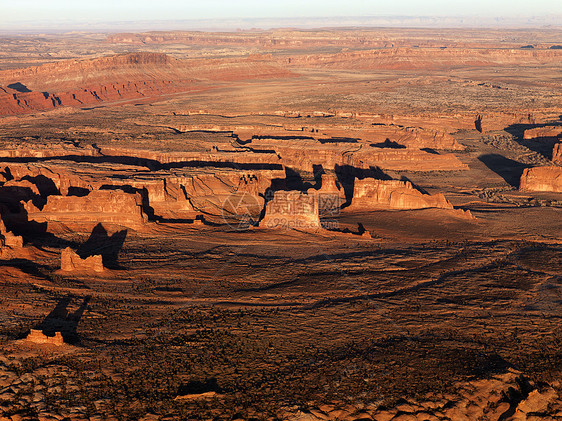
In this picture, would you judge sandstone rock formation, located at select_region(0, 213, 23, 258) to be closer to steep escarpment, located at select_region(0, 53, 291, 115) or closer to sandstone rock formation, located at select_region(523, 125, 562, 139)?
sandstone rock formation, located at select_region(523, 125, 562, 139)

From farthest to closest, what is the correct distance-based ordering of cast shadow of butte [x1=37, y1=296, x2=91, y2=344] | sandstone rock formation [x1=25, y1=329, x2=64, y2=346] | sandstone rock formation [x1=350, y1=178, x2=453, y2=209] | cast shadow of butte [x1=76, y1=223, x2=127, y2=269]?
sandstone rock formation [x1=350, y1=178, x2=453, y2=209] → cast shadow of butte [x1=76, y1=223, x2=127, y2=269] → cast shadow of butte [x1=37, y1=296, x2=91, y2=344] → sandstone rock formation [x1=25, y1=329, x2=64, y2=346]

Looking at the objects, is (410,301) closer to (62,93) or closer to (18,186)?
(18,186)

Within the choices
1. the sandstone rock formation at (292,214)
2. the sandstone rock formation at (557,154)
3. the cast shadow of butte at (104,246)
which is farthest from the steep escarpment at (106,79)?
the sandstone rock formation at (557,154)

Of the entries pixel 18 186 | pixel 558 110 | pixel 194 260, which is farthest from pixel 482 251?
pixel 558 110

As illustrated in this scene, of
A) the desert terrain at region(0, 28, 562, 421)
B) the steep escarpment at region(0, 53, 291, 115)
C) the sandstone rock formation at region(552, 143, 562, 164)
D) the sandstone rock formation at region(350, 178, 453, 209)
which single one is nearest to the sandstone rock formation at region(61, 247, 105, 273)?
the desert terrain at region(0, 28, 562, 421)

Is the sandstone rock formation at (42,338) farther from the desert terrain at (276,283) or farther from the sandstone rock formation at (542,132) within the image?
the sandstone rock formation at (542,132)
